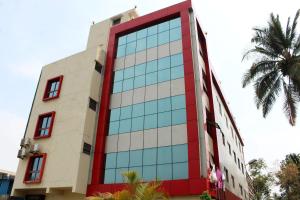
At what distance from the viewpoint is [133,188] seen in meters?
16.4

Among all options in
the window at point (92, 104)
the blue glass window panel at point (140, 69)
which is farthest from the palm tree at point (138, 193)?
the blue glass window panel at point (140, 69)

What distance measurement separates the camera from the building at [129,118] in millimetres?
22672

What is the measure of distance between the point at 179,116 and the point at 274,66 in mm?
10586

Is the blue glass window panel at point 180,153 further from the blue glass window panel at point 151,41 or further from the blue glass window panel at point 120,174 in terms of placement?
the blue glass window panel at point 151,41

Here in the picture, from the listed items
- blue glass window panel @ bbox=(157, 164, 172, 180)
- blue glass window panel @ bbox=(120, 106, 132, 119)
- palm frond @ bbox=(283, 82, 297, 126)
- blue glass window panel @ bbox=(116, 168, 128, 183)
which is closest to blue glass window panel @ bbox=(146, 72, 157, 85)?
blue glass window panel @ bbox=(120, 106, 132, 119)

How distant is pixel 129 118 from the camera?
26.6 m

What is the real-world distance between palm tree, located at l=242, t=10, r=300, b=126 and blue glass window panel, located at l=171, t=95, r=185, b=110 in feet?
22.8

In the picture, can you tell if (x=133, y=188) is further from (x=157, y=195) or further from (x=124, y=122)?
(x=124, y=122)

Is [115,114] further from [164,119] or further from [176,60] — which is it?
[176,60]

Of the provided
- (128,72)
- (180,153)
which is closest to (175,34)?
(128,72)

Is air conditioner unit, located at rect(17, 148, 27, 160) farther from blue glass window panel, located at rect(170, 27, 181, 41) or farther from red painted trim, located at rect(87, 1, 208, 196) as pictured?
blue glass window panel, located at rect(170, 27, 181, 41)

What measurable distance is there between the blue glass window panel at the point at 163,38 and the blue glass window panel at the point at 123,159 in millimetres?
12187

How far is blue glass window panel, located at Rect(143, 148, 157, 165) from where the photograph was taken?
23.2 m

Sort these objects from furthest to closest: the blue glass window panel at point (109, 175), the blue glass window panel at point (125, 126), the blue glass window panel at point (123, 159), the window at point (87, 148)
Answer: the blue glass window panel at point (125, 126), the window at point (87, 148), the blue glass window panel at point (123, 159), the blue glass window panel at point (109, 175)
